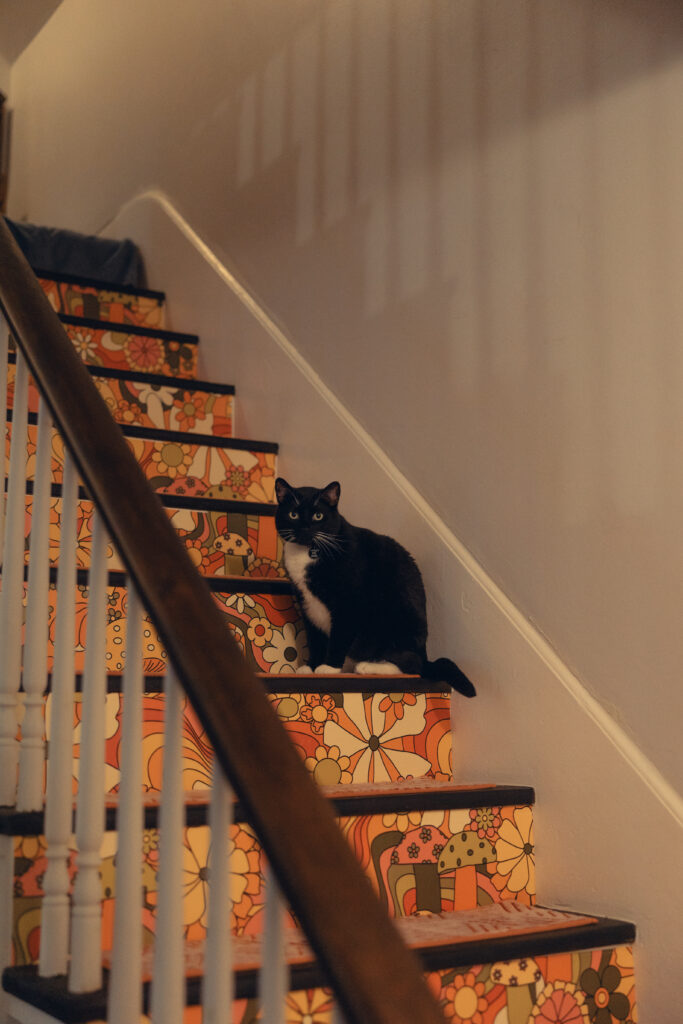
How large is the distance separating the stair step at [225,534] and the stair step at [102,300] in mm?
1168

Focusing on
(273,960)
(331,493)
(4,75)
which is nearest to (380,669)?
(331,493)

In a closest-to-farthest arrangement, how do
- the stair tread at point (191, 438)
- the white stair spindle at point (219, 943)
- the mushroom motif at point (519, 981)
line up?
the white stair spindle at point (219, 943), the mushroom motif at point (519, 981), the stair tread at point (191, 438)

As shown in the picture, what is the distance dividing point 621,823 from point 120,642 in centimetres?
96

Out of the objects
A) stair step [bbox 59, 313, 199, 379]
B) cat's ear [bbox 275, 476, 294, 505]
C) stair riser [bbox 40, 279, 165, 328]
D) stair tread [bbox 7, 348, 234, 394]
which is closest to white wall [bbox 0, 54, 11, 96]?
stair riser [bbox 40, 279, 165, 328]

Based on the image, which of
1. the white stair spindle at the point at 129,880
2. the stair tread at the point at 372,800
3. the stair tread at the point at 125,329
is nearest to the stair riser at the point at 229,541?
the stair tread at the point at 372,800

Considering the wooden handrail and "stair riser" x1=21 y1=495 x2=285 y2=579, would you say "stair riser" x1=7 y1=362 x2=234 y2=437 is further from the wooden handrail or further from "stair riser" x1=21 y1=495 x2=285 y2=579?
the wooden handrail

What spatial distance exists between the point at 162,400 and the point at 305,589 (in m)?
0.98

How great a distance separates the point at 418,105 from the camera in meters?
2.44

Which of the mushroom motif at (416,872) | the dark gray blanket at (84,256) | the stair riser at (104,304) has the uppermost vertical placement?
the dark gray blanket at (84,256)

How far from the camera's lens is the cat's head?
2.23m

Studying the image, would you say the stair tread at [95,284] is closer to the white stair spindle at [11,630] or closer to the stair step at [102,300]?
the stair step at [102,300]

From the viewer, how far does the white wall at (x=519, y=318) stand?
1.74 m

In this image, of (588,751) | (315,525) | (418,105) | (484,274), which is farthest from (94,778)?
(418,105)

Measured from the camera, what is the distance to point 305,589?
2.22 meters
